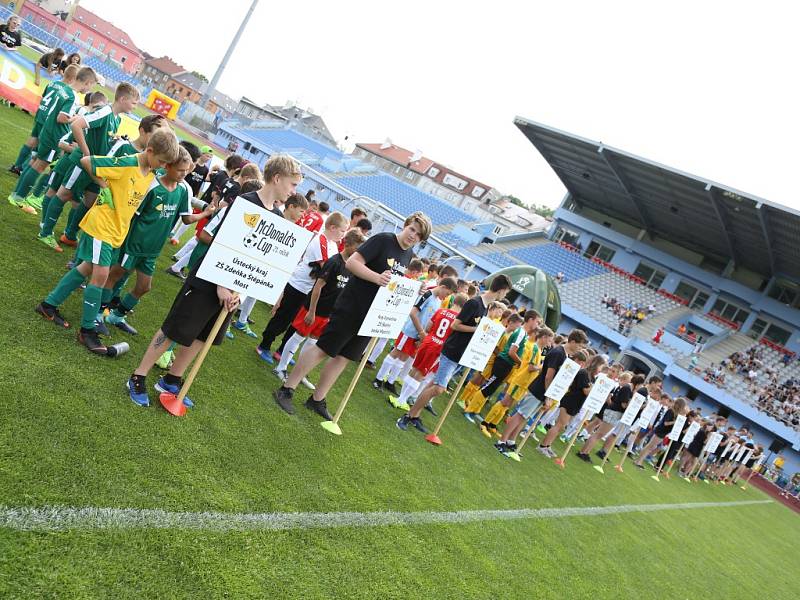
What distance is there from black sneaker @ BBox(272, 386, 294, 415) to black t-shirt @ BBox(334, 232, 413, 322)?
3.23 feet

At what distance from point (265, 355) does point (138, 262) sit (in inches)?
90.9

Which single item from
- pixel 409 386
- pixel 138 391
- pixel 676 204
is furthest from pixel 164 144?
pixel 676 204

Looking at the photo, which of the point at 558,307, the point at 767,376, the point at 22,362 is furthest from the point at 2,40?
the point at 767,376

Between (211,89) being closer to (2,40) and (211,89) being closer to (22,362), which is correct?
(2,40)

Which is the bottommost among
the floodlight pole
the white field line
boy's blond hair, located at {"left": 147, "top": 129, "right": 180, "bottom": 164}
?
the white field line

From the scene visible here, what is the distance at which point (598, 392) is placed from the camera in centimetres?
924

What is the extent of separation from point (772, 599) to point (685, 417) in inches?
213

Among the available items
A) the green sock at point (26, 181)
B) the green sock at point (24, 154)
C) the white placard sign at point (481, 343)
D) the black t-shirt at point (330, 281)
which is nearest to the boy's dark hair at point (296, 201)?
the black t-shirt at point (330, 281)

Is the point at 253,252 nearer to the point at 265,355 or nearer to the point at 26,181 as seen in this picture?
the point at 265,355

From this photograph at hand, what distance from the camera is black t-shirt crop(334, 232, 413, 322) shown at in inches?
206

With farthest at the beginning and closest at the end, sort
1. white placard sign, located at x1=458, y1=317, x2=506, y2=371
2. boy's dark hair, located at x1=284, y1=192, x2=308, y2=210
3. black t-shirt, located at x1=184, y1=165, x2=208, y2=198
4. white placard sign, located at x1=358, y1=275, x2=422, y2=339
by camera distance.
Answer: black t-shirt, located at x1=184, y1=165, x2=208, y2=198 < white placard sign, located at x1=458, y1=317, x2=506, y2=371 < boy's dark hair, located at x1=284, y1=192, x2=308, y2=210 < white placard sign, located at x1=358, y1=275, x2=422, y2=339

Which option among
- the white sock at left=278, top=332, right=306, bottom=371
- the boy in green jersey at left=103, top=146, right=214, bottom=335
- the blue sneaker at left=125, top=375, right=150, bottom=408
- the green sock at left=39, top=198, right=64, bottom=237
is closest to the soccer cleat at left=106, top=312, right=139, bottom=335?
the boy in green jersey at left=103, top=146, right=214, bottom=335

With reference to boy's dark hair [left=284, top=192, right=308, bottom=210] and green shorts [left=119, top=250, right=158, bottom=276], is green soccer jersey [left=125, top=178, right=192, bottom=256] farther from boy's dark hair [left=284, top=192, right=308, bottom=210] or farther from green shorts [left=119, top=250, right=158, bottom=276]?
boy's dark hair [left=284, top=192, right=308, bottom=210]

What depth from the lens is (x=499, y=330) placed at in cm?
741
